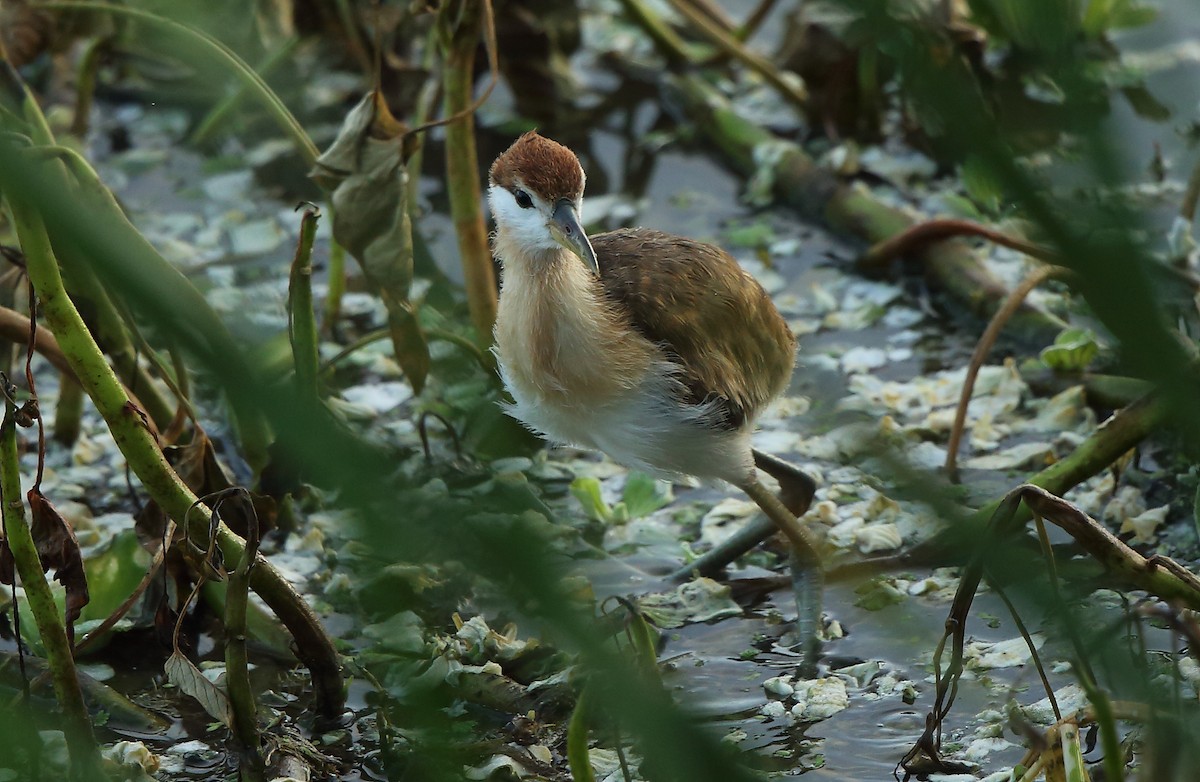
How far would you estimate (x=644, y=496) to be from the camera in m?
4.22

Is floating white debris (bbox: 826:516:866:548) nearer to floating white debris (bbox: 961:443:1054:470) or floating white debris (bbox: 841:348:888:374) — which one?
floating white debris (bbox: 961:443:1054:470)

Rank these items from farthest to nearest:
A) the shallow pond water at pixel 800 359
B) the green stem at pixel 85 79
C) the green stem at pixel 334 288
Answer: the green stem at pixel 85 79
the green stem at pixel 334 288
the shallow pond water at pixel 800 359

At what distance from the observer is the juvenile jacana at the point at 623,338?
137 inches

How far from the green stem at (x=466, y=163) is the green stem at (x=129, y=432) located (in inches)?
56.6

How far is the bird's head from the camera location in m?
3.47

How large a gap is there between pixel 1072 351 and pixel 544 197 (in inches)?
78.8

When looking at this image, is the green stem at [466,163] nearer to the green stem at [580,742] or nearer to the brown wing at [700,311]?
the brown wing at [700,311]

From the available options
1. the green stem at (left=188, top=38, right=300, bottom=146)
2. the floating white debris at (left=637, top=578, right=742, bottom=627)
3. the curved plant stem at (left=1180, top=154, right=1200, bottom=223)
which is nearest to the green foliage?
the floating white debris at (left=637, top=578, right=742, bottom=627)

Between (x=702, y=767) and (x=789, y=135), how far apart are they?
17.6ft

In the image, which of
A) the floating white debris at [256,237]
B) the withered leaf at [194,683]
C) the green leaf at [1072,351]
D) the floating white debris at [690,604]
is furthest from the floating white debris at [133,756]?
the green leaf at [1072,351]

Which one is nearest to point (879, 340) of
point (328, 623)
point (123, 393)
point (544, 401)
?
point (544, 401)

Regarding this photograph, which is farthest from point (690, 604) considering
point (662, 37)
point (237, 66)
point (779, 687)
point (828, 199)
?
point (662, 37)

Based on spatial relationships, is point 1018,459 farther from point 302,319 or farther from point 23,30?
point 23,30

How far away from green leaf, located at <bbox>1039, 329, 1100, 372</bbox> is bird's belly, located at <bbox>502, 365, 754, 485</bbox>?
1414 mm
